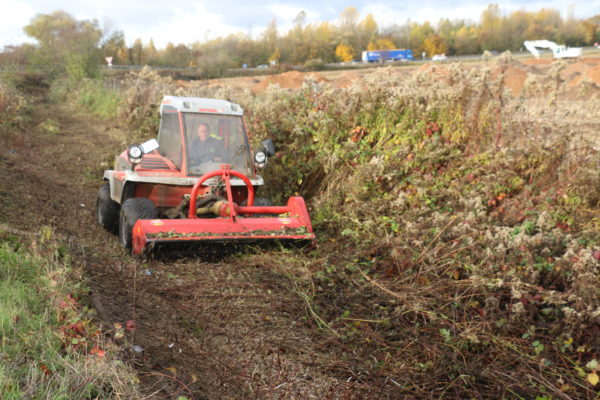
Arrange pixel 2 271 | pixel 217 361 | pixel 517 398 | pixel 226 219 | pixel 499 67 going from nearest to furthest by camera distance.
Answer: pixel 517 398 → pixel 217 361 → pixel 2 271 → pixel 226 219 → pixel 499 67

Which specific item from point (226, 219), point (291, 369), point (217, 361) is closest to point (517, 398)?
point (291, 369)

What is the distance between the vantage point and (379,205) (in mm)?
7082

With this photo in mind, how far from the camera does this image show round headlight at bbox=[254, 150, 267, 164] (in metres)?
7.05

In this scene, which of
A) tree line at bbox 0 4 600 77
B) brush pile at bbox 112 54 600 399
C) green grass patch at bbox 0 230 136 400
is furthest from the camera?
tree line at bbox 0 4 600 77

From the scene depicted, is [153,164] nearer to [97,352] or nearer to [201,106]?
[201,106]

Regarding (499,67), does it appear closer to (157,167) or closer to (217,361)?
(157,167)

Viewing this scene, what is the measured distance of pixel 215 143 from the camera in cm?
730

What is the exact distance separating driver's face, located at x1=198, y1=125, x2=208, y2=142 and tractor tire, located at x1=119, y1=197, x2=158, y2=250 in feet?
3.73

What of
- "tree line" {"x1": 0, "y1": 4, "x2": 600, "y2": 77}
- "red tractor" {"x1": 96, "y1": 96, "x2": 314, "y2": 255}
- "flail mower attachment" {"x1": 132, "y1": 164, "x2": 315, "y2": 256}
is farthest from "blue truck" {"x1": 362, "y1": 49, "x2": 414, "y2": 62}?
"flail mower attachment" {"x1": 132, "y1": 164, "x2": 315, "y2": 256}

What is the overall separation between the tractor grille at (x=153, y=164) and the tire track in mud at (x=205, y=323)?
3.58 feet

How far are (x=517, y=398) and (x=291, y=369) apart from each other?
1527 millimetres

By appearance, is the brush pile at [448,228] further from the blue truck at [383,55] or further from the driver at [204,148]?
the blue truck at [383,55]

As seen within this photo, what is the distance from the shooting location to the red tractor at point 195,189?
6.06m

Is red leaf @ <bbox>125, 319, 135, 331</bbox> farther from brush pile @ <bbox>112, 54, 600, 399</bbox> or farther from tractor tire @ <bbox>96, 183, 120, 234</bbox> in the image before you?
tractor tire @ <bbox>96, 183, 120, 234</bbox>
